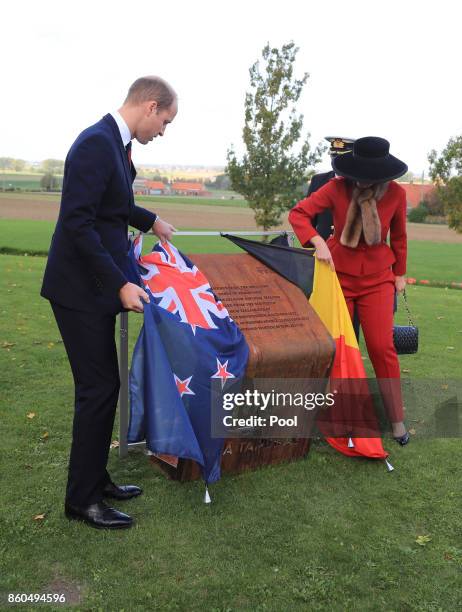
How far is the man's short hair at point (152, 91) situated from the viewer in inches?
127

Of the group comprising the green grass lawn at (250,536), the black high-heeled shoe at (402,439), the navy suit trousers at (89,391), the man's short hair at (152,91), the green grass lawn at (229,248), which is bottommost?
the green grass lawn at (229,248)

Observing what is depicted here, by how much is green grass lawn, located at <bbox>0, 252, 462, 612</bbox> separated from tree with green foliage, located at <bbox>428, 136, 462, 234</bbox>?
781 inches

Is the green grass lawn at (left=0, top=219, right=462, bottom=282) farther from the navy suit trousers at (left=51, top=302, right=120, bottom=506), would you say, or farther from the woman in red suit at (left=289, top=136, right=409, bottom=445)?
the navy suit trousers at (left=51, top=302, right=120, bottom=506)

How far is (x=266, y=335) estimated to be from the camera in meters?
4.03

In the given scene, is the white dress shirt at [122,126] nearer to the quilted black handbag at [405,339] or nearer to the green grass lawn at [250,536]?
the green grass lawn at [250,536]

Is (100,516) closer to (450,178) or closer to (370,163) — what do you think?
(370,163)

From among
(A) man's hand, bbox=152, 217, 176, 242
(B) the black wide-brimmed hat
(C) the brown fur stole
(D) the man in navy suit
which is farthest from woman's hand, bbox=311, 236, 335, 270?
(D) the man in navy suit

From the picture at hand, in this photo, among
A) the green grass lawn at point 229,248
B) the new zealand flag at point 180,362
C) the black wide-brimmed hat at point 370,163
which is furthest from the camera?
the green grass lawn at point 229,248

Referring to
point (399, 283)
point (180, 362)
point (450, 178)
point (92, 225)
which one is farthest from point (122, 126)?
point (450, 178)

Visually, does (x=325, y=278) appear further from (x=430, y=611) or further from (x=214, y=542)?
(x=430, y=611)

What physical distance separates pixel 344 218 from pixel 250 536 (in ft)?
7.25

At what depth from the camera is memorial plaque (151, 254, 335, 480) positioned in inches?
157

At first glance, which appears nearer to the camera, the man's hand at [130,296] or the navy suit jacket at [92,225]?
the navy suit jacket at [92,225]

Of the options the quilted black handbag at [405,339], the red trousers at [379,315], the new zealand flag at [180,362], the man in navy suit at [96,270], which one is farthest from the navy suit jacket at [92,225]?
the quilted black handbag at [405,339]
